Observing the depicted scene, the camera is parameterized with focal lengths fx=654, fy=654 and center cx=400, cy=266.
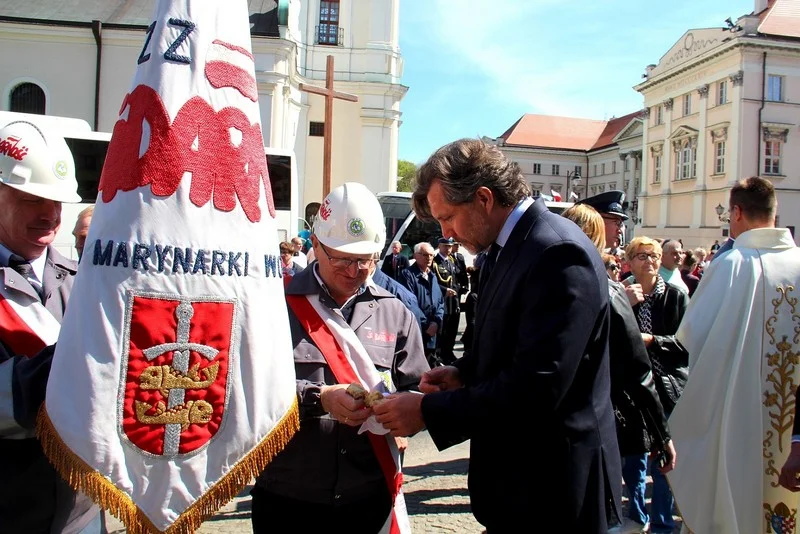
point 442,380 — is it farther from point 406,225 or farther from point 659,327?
point 406,225

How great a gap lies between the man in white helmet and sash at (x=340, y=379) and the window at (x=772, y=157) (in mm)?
46491

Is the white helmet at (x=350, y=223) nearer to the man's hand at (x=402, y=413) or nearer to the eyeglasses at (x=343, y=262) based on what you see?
the eyeglasses at (x=343, y=262)

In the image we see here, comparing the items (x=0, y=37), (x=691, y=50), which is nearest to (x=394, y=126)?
(x=0, y=37)

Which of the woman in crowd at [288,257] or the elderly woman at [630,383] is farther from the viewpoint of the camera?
the woman in crowd at [288,257]

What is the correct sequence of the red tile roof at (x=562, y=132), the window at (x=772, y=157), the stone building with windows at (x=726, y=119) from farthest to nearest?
the red tile roof at (x=562, y=132), the window at (x=772, y=157), the stone building with windows at (x=726, y=119)

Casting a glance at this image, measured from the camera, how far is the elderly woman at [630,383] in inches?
132

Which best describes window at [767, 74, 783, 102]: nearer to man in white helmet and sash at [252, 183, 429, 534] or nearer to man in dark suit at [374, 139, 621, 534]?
man in white helmet and sash at [252, 183, 429, 534]

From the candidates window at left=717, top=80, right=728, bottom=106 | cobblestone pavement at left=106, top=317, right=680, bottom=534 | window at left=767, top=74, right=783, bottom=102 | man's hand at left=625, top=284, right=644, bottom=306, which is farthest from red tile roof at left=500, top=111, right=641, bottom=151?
man's hand at left=625, top=284, right=644, bottom=306

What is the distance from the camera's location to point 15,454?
2.21 meters

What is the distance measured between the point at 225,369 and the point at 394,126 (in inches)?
1187

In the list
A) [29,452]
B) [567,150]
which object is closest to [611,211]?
[29,452]

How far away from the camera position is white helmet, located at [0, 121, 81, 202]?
7.37 ft

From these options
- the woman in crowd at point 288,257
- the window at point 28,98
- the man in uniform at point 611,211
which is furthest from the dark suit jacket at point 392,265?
the window at point 28,98

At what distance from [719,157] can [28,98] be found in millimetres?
40525
